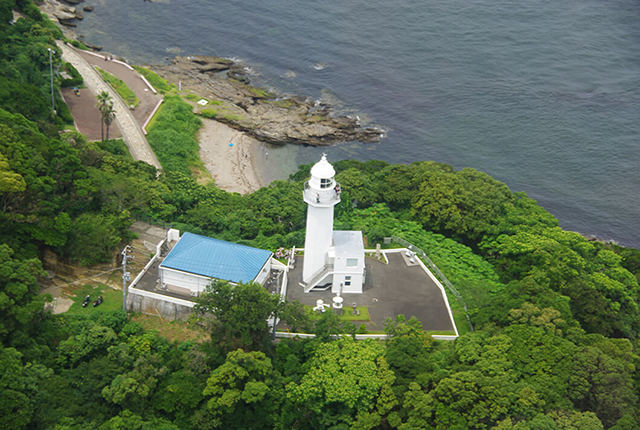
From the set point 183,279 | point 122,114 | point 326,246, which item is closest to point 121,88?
point 122,114

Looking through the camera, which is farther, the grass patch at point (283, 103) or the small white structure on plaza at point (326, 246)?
the grass patch at point (283, 103)

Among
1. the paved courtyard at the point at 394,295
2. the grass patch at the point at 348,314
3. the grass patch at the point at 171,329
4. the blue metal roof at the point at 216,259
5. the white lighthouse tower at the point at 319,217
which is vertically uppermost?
the white lighthouse tower at the point at 319,217

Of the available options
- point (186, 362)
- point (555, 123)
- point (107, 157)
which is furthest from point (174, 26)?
point (186, 362)

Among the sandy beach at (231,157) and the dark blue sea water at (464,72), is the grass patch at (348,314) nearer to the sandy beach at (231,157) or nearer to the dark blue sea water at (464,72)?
the sandy beach at (231,157)

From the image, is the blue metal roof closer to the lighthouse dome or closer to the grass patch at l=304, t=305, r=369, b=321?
the grass patch at l=304, t=305, r=369, b=321

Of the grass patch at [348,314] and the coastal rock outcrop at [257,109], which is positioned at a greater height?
the coastal rock outcrop at [257,109]

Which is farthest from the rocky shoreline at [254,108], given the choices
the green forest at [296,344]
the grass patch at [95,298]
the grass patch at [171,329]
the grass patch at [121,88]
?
the grass patch at [171,329]

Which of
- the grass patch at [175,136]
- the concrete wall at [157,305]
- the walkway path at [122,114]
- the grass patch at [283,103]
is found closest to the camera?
the concrete wall at [157,305]
